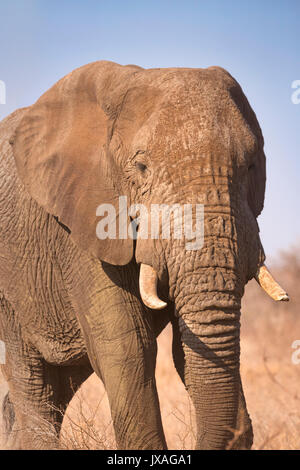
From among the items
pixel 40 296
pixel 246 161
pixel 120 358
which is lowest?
pixel 120 358

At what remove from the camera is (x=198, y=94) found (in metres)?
4.18

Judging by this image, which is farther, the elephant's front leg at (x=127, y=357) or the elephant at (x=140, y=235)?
the elephant's front leg at (x=127, y=357)

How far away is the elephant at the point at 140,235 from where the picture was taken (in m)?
3.98

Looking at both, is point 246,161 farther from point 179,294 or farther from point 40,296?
point 40,296

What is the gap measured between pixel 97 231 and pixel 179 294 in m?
0.68

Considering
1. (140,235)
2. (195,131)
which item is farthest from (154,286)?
(195,131)

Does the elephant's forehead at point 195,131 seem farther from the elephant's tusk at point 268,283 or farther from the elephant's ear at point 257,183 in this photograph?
the elephant's tusk at point 268,283

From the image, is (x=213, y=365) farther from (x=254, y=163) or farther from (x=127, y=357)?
(x=254, y=163)

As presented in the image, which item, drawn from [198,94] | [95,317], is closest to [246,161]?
[198,94]

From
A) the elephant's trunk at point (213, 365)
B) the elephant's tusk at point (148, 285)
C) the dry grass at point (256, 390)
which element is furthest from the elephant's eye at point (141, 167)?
the dry grass at point (256, 390)

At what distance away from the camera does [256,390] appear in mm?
9516

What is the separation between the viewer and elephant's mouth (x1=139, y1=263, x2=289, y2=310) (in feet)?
13.0

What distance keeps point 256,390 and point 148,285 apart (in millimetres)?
5807

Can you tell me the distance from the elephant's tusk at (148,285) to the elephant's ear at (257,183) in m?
0.77
